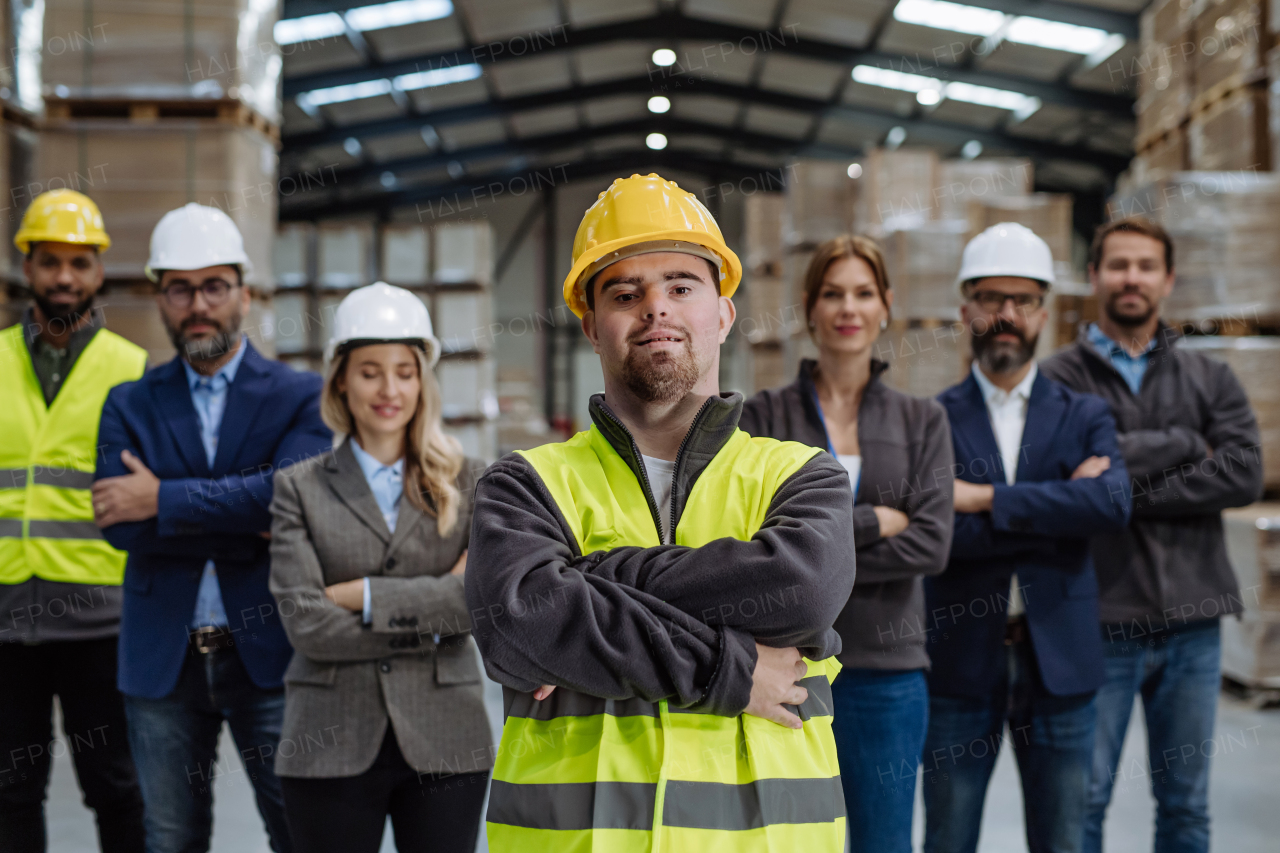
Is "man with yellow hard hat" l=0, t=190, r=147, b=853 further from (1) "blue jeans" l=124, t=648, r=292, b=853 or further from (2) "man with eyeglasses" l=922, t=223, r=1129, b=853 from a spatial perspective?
(2) "man with eyeglasses" l=922, t=223, r=1129, b=853

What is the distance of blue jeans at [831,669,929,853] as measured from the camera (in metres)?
2.46

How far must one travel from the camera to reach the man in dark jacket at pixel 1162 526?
9.62 feet

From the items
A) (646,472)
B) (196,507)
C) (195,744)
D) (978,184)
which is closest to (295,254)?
(978,184)

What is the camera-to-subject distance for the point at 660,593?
4.99 ft

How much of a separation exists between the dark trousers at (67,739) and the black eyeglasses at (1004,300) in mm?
2962

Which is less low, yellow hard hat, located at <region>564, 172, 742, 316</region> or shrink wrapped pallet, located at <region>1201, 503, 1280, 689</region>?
yellow hard hat, located at <region>564, 172, 742, 316</region>

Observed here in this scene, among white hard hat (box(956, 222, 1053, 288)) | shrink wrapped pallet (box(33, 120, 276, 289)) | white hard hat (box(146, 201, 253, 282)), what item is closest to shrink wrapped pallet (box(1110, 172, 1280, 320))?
white hard hat (box(956, 222, 1053, 288))

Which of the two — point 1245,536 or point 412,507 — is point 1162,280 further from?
point 1245,536

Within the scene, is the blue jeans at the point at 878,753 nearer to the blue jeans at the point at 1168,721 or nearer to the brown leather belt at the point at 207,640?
the blue jeans at the point at 1168,721

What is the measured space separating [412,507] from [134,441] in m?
0.99

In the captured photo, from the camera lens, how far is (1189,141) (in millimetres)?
6004

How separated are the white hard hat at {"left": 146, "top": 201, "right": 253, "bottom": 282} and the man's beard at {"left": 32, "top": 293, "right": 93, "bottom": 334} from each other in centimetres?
35

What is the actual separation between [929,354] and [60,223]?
5372 mm

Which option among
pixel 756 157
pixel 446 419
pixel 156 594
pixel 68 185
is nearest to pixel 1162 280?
pixel 156 594
